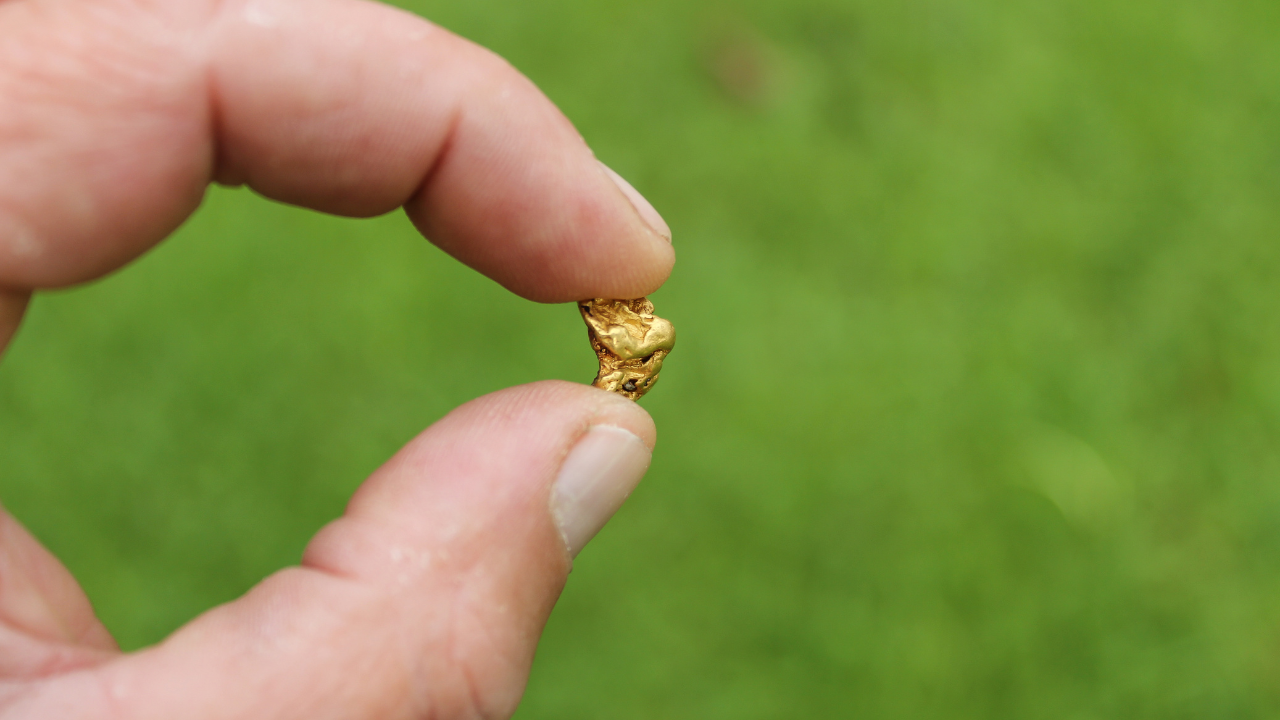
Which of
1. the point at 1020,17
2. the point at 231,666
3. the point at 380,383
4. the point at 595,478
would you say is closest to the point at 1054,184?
the point at 1020,17

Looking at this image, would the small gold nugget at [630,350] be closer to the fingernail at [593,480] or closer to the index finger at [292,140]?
the index finger at [292,140]

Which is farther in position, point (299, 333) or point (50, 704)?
point (299, 333)

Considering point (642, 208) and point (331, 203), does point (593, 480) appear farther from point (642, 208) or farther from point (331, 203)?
point (331, 203)

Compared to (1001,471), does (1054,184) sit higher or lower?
higher

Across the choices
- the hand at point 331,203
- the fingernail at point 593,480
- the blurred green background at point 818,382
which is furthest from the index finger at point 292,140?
the blurred green background at point 818,382

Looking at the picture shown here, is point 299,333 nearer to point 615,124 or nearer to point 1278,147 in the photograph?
point 615,124

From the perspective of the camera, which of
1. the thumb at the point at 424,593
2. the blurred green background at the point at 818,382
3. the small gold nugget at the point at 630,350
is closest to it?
the thumb at the point at 424,593
